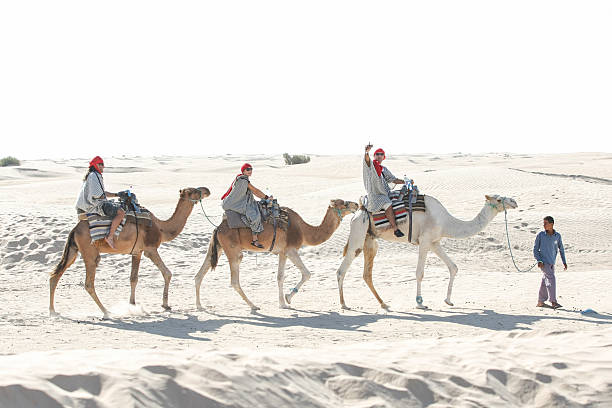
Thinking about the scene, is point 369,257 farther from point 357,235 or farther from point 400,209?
point 400,209

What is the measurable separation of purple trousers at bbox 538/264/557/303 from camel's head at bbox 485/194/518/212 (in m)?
1.07

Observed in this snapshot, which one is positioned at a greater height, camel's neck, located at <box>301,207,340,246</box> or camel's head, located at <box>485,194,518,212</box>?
camel's head, located at <box>485,194,518,212</box>

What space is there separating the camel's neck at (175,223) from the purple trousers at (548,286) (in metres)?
5.65

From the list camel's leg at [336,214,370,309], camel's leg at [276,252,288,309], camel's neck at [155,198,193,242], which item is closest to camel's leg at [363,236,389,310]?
camel's leg at [336,214,370,309]

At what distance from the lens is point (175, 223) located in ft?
38.7

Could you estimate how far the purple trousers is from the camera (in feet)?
36.8

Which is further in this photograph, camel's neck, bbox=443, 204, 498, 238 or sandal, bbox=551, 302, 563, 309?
camel's neck, bbox=443, 204, 498, 238

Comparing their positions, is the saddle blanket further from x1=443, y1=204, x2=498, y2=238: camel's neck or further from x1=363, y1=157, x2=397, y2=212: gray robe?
x1=443, y1=204, x2=498, y2=238: camel's neck

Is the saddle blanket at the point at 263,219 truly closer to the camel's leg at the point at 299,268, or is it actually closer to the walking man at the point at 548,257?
the camel's leg at the point at 299,268

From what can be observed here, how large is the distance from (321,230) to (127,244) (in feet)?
10.0

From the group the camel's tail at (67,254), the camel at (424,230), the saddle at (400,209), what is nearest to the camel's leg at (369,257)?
the camel at (424,230)

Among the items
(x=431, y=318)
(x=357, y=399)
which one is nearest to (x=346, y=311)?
(x=431, y=318)

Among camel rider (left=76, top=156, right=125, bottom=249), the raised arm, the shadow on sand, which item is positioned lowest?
the shadow on sand

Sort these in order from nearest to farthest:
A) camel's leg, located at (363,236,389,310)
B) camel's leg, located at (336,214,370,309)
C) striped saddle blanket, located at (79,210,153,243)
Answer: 1. striped saddle blanket, located at (79,210,153,243)
2. camel's leg, located at (336,214,370,309)
3. camel's leg, located at (363,236,389,310)
